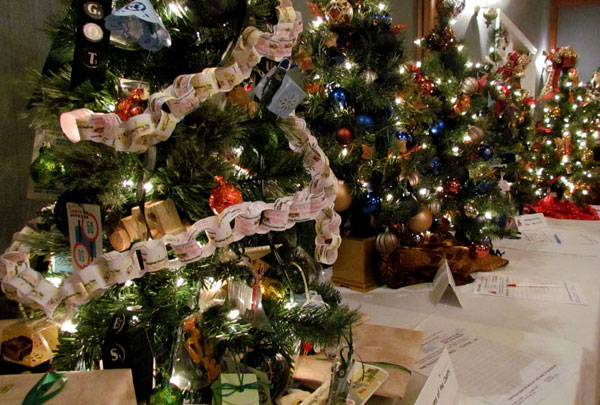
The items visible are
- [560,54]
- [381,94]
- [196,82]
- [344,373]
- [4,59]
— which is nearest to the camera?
[196,82]

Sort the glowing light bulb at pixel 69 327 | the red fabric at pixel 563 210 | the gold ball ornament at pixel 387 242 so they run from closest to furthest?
the glowing light bulb at pixel 69 327 < the gold ball ornament at pixel 387 242 < the red fabric at pixel 563 210

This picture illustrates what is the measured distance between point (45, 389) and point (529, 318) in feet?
4.00

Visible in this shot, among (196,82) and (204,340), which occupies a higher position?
(196,82)

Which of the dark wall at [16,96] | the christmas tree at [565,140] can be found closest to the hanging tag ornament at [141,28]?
the dark wall at [16,96]

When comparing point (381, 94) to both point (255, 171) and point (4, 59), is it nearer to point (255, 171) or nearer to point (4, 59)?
point (255, 171)

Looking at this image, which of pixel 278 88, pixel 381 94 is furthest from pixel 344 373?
pixel 381 94

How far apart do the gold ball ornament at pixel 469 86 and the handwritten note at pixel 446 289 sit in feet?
2.68

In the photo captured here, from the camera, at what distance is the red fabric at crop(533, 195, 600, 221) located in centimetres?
302

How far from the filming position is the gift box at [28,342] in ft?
1.97

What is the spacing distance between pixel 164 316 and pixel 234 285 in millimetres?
113

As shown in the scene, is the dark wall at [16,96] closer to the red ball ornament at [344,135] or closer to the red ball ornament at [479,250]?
the red ball ornament at [344,135]

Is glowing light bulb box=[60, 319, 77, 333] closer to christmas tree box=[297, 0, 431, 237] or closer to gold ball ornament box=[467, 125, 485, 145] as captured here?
christmas tree box=[297, 0, 431, 237]

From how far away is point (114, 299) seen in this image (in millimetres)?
606

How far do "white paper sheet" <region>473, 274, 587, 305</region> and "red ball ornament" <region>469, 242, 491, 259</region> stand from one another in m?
0.12
